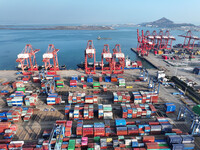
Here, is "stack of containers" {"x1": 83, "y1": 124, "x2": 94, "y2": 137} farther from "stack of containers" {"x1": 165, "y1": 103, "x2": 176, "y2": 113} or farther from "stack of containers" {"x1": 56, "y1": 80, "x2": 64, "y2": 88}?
"stack of containers" {"x1": 56, "y1": 80, "x2": 64, "y2": 88}

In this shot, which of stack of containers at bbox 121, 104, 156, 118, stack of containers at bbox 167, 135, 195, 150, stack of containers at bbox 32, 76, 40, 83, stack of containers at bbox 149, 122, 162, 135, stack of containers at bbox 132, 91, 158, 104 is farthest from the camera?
stack of containers at bbox 32, 76, 40, 83

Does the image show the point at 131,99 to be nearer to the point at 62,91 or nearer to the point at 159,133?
the point at 159,133

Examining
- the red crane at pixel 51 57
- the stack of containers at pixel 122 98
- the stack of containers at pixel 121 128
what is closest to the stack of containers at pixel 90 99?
the stack of containers at pixel 122 98

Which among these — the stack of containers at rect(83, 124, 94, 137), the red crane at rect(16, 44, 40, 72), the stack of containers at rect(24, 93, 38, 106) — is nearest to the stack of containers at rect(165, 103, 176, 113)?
the stack of containers at rect(83, 124, 94, 137)

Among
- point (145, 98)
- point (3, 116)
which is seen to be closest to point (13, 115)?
point (3, 116)

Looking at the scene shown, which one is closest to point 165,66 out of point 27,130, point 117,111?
point 117,111

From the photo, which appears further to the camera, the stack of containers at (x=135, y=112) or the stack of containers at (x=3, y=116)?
the stack of containers at (x=135, y=112)

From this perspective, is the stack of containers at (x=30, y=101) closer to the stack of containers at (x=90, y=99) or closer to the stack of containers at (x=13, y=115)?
the stack of containers at (x=13, y=115)

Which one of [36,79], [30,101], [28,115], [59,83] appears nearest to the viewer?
[28,115]

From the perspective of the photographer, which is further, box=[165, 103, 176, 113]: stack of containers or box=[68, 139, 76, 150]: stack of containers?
box=[165, 103, 176, 113]: stack of containers

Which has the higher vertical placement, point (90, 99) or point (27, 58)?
point (27, 58)

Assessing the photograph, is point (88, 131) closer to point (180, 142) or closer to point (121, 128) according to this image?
point (121, 128)

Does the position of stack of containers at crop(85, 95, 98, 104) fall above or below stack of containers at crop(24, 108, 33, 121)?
above
